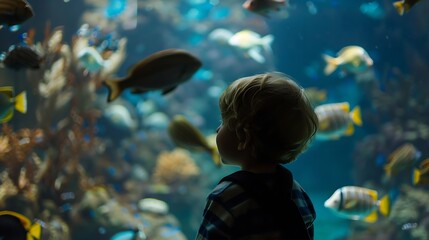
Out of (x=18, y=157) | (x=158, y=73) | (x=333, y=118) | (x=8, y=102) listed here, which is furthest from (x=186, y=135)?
(x=18, y=157)

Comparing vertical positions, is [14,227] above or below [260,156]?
below

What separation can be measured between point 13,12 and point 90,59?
3360 millimetres

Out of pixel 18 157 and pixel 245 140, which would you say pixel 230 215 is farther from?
pixel 18 157

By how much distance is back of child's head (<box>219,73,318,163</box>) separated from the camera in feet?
4.87

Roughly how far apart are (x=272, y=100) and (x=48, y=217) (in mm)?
4476

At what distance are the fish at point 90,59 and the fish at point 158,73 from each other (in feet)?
10.5

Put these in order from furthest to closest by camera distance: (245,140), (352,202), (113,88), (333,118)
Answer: (333,118)
(352,202)
(113,88)
(245,140)

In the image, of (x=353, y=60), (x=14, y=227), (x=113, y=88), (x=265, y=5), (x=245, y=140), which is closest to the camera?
(x=245, y=140)

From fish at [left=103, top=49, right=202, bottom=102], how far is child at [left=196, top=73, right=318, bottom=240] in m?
1.49

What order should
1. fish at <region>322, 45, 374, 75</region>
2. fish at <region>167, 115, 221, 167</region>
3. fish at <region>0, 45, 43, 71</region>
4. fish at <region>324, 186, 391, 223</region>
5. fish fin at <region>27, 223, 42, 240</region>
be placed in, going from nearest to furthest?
fish fin at <region>27, 223, 42, 240</region>
fish at <region>0, 45, 43, 71</region>
fish at <region>167, 115, 221, 167</region>
fish at <region>324, 186, 391, 223</region>
fish at <region>322, 45, 374, 75</region>

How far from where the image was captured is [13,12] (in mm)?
2623

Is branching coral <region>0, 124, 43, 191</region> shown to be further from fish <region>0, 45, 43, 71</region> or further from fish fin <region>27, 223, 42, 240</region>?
fish fin <region>27, 223, 42, 240</region>

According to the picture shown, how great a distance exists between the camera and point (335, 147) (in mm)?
13766

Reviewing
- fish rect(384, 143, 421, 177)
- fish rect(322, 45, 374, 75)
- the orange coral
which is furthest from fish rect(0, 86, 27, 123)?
the orange coral
